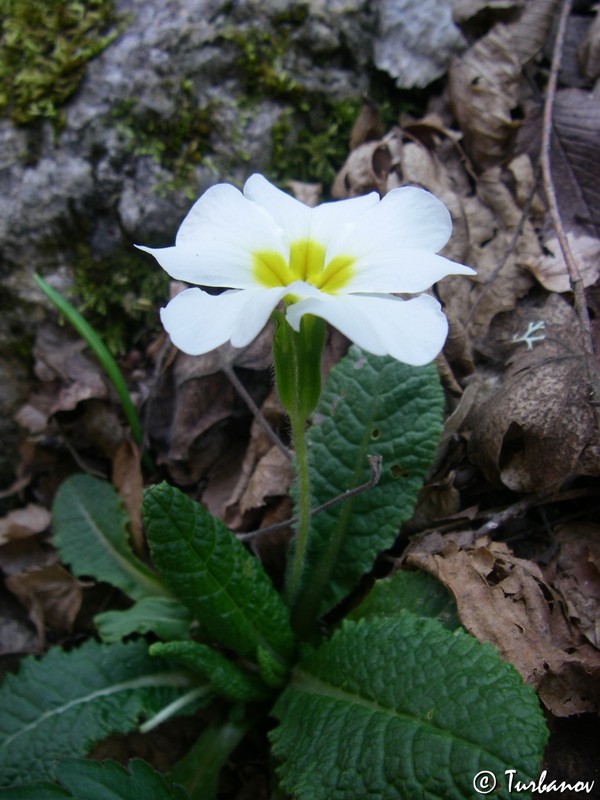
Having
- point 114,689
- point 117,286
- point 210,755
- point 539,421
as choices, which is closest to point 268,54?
point 117,286

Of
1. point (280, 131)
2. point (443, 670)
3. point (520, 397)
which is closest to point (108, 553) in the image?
point (443, 670)

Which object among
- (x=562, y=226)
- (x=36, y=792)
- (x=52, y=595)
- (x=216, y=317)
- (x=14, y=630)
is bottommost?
(x=14, y=630)

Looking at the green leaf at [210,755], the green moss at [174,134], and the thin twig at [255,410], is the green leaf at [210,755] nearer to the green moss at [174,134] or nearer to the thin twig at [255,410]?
the thin twig at [255,410]

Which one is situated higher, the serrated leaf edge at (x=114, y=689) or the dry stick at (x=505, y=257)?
the dry stick at (x=505, y=257)

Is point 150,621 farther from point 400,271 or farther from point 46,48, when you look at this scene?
point 46,48

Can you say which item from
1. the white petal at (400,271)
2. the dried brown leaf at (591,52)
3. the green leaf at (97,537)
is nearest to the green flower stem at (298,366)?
the white petal at (400,271)

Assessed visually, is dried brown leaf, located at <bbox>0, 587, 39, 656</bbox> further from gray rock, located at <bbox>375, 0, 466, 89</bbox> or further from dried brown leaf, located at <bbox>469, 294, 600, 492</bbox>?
gray rock, located at <bbox>375, 0, 466, 89</bbox>
